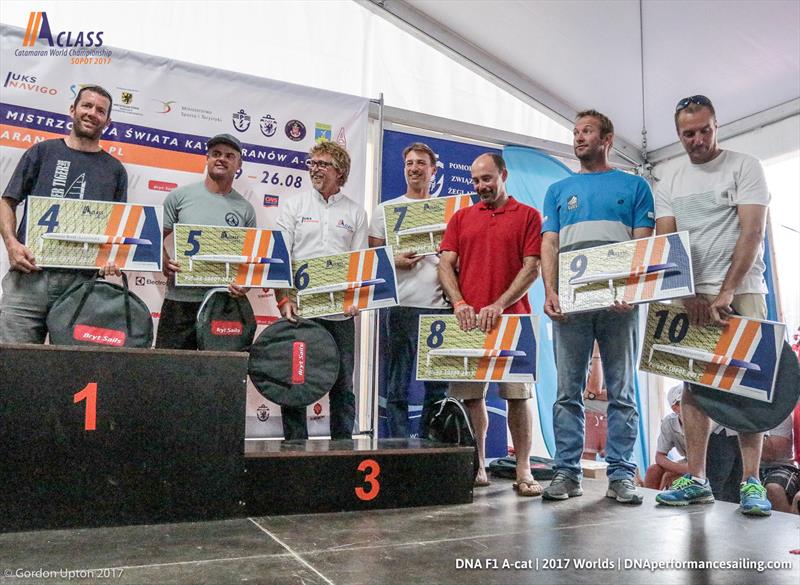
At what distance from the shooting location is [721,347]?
2607 millimetres

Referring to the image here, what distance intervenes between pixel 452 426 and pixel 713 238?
4.54 feet

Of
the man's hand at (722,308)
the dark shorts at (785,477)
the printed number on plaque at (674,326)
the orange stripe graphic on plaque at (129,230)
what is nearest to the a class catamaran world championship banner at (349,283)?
the orange stripe graphic on plaque at (129,230)

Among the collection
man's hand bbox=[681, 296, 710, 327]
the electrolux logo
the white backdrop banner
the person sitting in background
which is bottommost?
the person sitting in background

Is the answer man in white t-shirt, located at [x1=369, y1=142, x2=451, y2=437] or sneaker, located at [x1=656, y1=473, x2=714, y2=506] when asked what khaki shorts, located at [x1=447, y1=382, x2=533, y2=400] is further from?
sneaker, located at [x1=656, y1=473, x2=714, y2=506]

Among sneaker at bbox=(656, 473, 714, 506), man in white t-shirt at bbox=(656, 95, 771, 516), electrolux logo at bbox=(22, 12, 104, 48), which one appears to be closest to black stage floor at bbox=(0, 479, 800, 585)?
sneaker at bbox=(656, 473, 714, 506)

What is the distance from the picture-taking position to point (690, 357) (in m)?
2.66

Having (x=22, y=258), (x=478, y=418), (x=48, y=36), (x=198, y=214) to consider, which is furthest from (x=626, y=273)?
(x=48, y=36)

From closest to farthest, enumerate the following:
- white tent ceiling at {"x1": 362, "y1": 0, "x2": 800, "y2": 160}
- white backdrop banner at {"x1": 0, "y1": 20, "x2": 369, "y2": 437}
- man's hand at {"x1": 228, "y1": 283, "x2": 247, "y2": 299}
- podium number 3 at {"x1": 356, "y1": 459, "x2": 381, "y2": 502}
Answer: podium number 3 at {"x1": 356, "y1": 459, "x2": 381, "y2": 502} < man's hand at {"x1": 228, "y1": 283, "x2": 247, "y2": 299} < white backdrop banner at {"x1": 0, "y1": 20, "x2": 369, "y2": 437} < white tent ceiling at {"x1": 362, "y1": 0, "x2": 800, "y2": 160}

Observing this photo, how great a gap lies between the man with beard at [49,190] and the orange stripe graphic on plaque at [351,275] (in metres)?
1.10

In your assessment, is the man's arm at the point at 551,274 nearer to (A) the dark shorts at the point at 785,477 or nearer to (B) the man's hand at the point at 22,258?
(A) the dark shorts at the point at 785,477

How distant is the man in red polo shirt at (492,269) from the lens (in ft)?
9.85

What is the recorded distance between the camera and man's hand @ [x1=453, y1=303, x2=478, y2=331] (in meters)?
2.95

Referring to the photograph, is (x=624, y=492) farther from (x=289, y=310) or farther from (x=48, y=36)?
(x=48, y=36)

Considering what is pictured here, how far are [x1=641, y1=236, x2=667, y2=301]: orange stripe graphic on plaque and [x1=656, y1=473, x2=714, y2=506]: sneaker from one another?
812 millimetres
